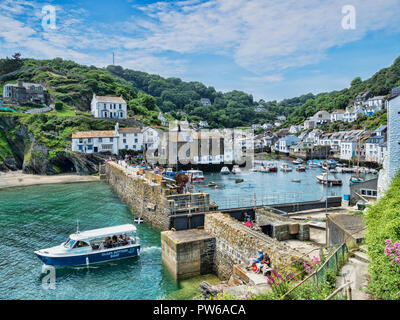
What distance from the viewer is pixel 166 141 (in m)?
78.6

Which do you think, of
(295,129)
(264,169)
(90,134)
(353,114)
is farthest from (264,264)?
(295,129)

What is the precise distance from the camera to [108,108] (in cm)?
8831

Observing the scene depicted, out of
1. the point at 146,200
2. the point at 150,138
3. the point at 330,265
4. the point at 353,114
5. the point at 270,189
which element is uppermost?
the point at 353,114

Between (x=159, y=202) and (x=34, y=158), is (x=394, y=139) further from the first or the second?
(x=34, y=158)

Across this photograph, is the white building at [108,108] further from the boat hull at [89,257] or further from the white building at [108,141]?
the boat hull at [89,257]

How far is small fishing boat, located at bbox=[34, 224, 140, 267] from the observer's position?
1780cm

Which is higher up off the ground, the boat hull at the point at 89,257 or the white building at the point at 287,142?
the white building at the point at 287,142

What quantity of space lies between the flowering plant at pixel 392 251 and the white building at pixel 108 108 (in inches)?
3447

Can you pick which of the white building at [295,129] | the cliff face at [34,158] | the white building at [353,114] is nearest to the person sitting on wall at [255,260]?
the cliff face at [34,158]

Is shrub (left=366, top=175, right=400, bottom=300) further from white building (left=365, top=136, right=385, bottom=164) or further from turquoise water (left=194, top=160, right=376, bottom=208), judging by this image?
white building (left=365, top=136, right=385, bottom=164)

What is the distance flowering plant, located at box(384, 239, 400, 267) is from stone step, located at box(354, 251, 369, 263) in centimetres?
296

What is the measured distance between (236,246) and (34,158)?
58.4 meters

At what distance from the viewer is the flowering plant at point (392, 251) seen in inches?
257
